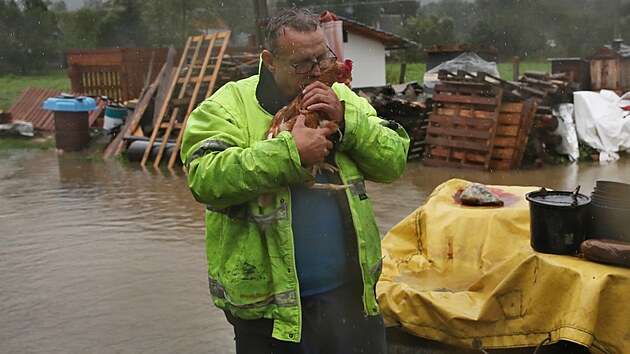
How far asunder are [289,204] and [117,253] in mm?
5040

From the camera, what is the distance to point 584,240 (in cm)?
335

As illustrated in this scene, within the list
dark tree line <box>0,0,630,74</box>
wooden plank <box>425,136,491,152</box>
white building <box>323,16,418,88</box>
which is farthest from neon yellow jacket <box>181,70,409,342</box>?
dark tree line <box>0,0,630,74</box>

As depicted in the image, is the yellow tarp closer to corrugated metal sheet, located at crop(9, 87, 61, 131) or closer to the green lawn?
corrugated metal sheet, located at crop(9, 87, 61, 131)

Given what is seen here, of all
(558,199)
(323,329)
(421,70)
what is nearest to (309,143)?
(323,329)

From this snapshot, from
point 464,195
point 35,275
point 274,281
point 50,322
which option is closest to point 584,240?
point 464,195

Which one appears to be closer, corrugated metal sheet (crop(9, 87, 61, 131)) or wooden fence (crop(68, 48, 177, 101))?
corrugated metal sheet (crop(9, 87, 61, 131))

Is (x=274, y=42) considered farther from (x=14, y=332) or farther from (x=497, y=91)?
(x=497, y=91)

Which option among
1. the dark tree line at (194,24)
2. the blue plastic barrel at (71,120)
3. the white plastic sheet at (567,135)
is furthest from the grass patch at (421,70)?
the blue plastic barrel at (71,120)

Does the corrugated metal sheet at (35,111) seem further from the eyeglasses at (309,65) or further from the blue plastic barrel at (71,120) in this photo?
the eyeglasses at (309,65)

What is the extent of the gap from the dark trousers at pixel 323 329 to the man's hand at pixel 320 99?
2.00ft

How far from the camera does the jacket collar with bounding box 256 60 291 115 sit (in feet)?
7.33

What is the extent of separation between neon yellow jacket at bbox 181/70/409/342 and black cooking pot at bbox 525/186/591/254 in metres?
1.36

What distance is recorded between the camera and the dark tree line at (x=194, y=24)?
97.9 feet

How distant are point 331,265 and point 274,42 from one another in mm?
764
